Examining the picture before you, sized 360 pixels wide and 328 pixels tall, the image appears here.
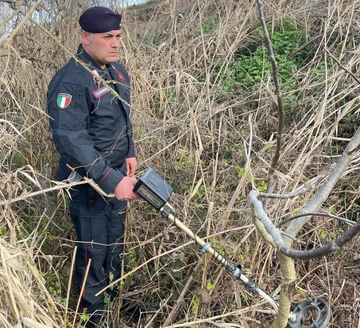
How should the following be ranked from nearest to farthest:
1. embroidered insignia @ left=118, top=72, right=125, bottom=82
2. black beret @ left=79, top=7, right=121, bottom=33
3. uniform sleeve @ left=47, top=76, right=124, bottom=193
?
uniform sleeve @ left=47, top=76, right=124, bottom=193 → black beret @ left=79, top=7, right=121, bottom=33 → embroidered insignia @ left=118, top=72, right=125, bottom=82

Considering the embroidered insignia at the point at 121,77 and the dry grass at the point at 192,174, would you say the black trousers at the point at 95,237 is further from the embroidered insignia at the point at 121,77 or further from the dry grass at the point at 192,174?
the embroidered insignia at the point at 121,77

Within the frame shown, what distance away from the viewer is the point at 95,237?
223 cm

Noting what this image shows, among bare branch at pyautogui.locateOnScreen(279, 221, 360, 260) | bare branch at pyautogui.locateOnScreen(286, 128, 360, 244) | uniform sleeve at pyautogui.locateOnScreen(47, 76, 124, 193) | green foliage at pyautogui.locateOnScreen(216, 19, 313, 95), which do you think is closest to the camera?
bare branch at pyautogui.locateOnScreen(279, 221, 360, 260)

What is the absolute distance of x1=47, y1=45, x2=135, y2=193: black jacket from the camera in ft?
6.47

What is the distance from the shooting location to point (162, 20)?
4.10 m

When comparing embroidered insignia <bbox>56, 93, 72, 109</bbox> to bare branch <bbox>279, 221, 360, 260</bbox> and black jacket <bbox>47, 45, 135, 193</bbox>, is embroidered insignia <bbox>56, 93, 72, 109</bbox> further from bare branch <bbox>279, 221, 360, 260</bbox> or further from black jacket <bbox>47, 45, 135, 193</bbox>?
bare branch <bbox>279, 221, 360, 260</bbox>

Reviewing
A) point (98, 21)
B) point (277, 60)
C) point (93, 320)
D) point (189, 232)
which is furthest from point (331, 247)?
point (277, 60)

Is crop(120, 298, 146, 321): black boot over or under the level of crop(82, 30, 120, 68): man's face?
under

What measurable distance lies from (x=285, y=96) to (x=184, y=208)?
1.30 metres

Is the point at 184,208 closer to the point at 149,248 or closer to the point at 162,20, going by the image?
the point at 149,248

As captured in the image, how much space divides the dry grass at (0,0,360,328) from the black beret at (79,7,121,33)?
0.18 metres

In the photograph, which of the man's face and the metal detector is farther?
the man's face

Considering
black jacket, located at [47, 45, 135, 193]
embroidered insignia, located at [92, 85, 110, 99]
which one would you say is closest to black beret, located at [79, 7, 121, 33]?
black jacket, located at [47, 45, 135, 193]

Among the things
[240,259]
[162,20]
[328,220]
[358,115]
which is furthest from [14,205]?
[162,20]
